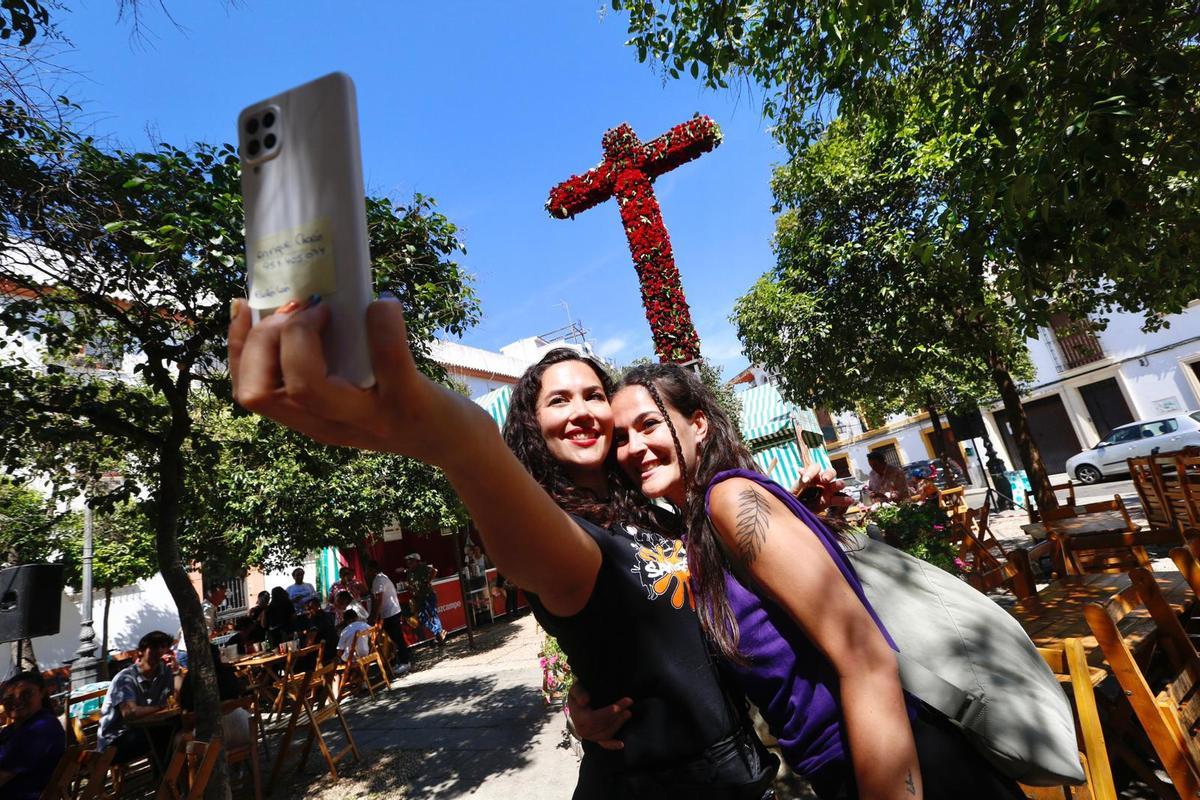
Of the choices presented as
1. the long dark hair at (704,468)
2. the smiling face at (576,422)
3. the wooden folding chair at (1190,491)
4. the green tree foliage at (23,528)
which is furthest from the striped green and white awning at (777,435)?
the green tree foliage at (23,528)

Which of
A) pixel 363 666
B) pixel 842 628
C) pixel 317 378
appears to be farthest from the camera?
pixel 363 666

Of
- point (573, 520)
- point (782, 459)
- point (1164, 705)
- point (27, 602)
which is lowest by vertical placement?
point (1164, 705)

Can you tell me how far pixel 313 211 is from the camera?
533mm

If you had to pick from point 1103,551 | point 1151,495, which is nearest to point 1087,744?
point 1103,551

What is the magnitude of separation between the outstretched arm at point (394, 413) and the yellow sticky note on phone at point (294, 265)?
0.07 feet

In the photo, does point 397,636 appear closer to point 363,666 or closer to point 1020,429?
point 363,666

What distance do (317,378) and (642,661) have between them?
0.92 m

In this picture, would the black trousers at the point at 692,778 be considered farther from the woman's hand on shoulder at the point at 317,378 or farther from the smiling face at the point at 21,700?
the smiling face at the point at 21,700

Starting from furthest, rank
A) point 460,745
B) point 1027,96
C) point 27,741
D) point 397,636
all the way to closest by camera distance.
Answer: point 397,636
point 460,745
point 27,741
point 1027,96

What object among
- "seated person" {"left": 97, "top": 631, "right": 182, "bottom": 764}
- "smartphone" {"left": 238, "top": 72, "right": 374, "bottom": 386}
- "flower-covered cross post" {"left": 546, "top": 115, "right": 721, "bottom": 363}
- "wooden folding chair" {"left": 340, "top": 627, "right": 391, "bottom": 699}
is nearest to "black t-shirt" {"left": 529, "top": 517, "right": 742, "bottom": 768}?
"smartphone" {"left": 238, "top": 72, "right": 374, "bottom": 386}

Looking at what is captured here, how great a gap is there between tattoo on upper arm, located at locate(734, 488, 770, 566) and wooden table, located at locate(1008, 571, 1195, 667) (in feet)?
6.79

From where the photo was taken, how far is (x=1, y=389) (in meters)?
4.21

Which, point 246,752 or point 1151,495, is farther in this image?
point 1151,495

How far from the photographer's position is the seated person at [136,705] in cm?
529
